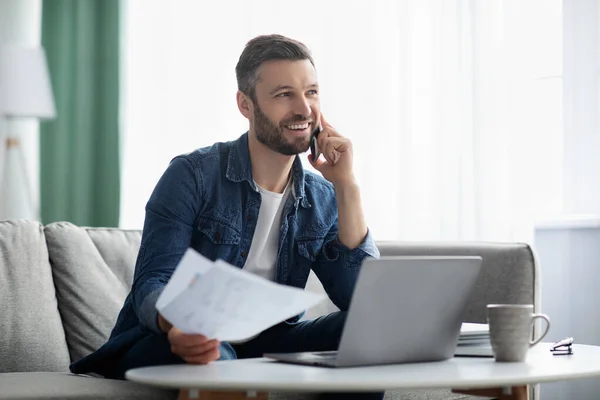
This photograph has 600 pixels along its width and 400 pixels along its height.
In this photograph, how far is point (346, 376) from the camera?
1.03 m

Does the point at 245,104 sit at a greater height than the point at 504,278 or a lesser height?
greater

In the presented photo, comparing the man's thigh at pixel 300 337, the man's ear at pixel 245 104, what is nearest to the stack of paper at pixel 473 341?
the man's thigh at pixel 300 337

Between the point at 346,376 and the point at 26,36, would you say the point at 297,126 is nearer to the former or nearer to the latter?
the point at 346,376

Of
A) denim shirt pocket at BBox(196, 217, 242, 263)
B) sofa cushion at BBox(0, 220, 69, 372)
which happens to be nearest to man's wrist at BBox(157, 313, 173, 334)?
denim shirt pocket at BBox(196, 217, 242, 263)

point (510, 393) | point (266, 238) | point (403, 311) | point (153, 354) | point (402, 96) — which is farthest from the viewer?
point (402, 96)

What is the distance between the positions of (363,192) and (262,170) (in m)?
1.48

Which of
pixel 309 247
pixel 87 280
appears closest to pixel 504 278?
pixel 309 247

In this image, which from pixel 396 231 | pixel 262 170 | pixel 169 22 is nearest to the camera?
pixel 262 170

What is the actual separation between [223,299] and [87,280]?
1136mm

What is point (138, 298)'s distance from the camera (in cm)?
142

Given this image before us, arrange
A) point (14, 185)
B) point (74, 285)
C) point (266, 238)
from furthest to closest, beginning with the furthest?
point (14, 185) < point (74, 285) < point (266, 238)

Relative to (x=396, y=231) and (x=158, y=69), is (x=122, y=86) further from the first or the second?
(x=396, y=231)

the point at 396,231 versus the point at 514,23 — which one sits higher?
the point at 514,23

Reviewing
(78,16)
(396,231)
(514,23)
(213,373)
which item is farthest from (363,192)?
(213,373)
